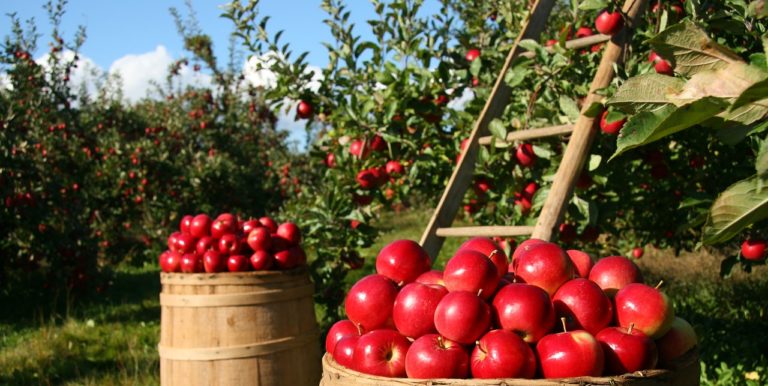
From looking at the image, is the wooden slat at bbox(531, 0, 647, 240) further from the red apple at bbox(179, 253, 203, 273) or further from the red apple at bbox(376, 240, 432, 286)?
the red apple at bbox(179, 253, 203, 273)

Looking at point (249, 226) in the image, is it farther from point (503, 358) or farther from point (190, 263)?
point (503, 358)

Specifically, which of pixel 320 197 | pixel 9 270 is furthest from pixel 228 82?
pixel 320 197

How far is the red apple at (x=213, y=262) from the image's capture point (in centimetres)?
260

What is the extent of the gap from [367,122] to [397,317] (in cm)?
199

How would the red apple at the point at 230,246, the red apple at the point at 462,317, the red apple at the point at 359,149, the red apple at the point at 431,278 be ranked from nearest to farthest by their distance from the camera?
the red apple at the point at 462,317, the red apple at the point at 431,278, the red apple at the point at 230,246, the red apple at the point at 359,149

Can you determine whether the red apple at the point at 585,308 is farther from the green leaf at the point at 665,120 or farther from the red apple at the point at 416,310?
the green leaf at the point at 665,120

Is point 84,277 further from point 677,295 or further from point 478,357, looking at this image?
point 478,357

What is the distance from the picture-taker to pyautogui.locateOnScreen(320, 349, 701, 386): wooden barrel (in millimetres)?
1158

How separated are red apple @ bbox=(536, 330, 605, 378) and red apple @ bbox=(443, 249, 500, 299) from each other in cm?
18

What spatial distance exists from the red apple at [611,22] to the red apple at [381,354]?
175cm

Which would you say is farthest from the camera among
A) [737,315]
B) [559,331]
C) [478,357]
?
[737,315]

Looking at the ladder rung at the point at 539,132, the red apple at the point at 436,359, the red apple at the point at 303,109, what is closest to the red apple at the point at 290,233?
the red apple at the point at 303,109

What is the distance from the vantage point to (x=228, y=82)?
403 inches

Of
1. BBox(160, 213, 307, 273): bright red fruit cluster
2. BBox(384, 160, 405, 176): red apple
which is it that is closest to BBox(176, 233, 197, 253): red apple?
BBox(160, 213, 307, 273): bright red fruit cluster
